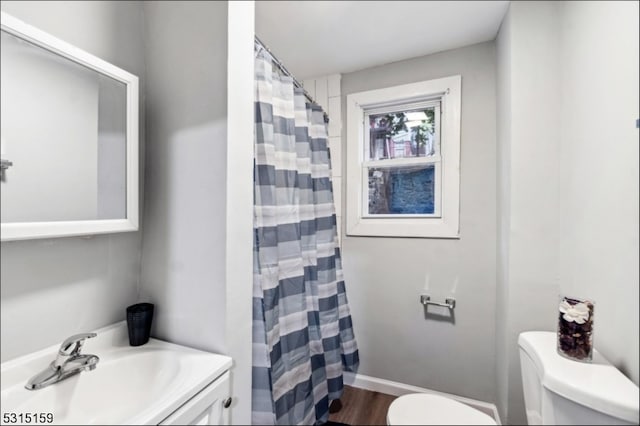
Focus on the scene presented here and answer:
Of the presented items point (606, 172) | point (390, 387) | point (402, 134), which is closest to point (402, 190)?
point (402, 134)

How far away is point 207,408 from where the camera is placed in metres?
0.76

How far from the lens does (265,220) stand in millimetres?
1171

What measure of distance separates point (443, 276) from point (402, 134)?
0.97 metres

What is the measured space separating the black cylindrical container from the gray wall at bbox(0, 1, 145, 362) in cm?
9

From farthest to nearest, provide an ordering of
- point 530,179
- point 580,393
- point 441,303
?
point 441,303 < point 530,179 < point 580,393

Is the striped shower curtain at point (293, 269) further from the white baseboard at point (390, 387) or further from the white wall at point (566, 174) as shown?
the white wall at point (566, 174)

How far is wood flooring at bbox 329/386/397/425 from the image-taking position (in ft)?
5.28

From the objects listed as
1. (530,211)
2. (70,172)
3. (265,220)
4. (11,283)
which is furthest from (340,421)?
(70,172)

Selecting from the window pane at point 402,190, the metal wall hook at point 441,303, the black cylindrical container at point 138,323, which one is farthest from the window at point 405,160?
the black cylindrical container at point 138,323

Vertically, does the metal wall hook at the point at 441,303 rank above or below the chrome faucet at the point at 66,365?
below

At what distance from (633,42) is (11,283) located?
1568 millimetres

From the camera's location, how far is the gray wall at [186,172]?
86 cm

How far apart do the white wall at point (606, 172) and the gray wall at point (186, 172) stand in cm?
101

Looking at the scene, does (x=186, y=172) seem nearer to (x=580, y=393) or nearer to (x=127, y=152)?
(x=127, y=152)
